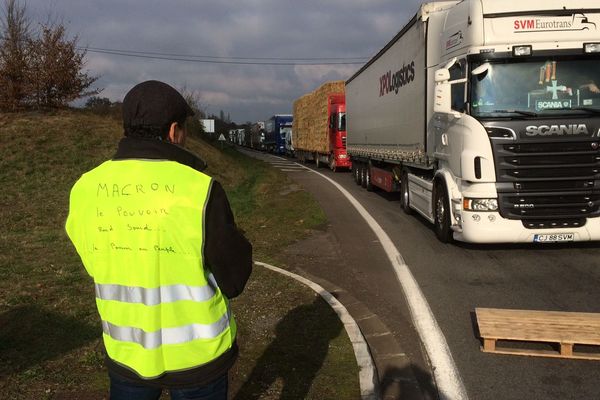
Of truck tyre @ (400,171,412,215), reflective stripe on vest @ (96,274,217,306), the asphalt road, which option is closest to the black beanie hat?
reflective stripe on vest @ (96,274,217,306)

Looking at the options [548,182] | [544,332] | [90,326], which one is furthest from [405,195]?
[90,326]

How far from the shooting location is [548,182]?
7645 mm

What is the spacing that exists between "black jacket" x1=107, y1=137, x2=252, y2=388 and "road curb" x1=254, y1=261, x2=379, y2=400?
1.96 meters

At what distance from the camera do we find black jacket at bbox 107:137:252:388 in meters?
2.01

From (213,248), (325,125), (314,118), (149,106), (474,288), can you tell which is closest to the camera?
(213,248)

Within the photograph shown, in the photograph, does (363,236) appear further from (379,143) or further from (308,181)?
(308,181)

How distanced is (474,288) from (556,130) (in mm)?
2570

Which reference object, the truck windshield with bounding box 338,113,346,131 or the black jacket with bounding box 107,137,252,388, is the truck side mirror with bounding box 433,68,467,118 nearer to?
the black jacket with bounding box 107,137,252,388

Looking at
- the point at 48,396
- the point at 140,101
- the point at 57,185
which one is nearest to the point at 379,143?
the point at 57,185

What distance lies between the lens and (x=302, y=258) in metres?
8.35

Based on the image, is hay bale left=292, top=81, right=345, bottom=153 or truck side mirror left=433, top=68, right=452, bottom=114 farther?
hay bale left=292, top=81, right=345, bottom=153

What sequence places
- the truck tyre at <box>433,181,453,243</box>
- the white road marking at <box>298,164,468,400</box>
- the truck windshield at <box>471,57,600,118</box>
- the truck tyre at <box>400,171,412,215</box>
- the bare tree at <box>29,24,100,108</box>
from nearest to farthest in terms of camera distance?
1. the white road marking at <box>298,164,468,400</box>
2. the truck windshield at <box>471,57,600,118</box>
3. the truck tyre at <box>433,181,453,243</box>
4. the truck tyre at <box>400,171,412,215</box>
5. the bare tree at <box>29,24,100,108</box>

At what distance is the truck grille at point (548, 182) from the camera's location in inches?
297

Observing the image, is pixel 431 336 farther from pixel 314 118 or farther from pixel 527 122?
pixel 314 118
